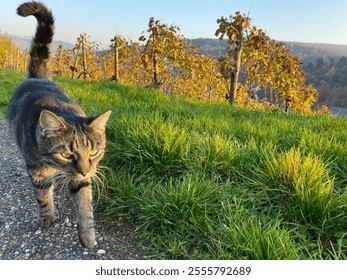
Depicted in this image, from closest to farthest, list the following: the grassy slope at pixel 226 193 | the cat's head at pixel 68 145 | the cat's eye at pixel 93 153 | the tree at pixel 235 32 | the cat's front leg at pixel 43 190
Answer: the grassy slope at pixel 226 193 < the cat's head at pixel 68 145 < the cat's eye at pixel 93 153 < the cat's front leg at pixel 43 190 < the tree at pixel 235 32

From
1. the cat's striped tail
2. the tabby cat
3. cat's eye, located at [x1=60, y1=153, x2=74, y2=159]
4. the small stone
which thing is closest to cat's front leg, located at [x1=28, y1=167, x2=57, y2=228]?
the tabby cat

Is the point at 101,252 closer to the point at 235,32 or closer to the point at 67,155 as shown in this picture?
the point at 67,155

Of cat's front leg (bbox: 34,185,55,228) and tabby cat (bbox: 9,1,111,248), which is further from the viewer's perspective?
cat's front leg (bbox: 34,185,55,228)

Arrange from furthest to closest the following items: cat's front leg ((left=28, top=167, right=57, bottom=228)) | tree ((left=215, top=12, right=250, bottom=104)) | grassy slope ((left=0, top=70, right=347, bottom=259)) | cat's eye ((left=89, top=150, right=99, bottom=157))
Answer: tree ((left=215, top=12, right=250, bottom=104)), cat's front leg ((left=28, top=167, right=57, bottom=228)), cat's eye ((left=89, top=150, right=99, bottom=157)), grassy slope ((left=0, top=70, right=347, bottom=259))

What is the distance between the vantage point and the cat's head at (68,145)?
2.47m

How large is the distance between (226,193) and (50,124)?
1817mm

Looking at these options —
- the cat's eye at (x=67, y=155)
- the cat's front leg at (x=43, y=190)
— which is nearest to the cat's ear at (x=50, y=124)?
the cat's eye at (x=67, y=155)

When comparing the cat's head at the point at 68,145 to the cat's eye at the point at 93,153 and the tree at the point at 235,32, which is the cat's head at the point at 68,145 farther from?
the tree at the point at 235,32

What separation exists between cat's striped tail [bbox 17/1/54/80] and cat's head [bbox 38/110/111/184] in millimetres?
2748

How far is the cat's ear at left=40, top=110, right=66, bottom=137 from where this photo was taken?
2387mm

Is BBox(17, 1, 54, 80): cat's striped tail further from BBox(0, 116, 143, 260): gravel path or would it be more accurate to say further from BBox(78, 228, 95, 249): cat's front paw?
BBox(78, 228, 95, 249): cat's front paw

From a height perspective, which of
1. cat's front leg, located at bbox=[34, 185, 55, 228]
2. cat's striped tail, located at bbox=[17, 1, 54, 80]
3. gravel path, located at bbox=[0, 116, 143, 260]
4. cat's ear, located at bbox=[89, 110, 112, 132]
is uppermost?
cat's striped tail, located at bbox=[17, 1, 54, 80]

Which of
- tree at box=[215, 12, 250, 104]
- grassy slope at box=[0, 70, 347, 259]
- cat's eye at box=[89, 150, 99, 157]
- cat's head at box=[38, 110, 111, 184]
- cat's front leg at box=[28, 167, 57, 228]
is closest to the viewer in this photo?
grassy slope at box=[0, 70, 347, 259]
